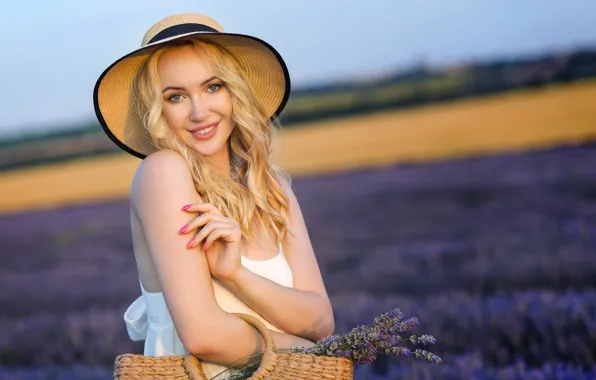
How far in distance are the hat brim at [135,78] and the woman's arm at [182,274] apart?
1.29 feet

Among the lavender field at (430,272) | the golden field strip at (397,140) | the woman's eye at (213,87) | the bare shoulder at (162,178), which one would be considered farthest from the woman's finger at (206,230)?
the golden field strip at (397,140)

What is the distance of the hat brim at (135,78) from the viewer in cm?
314

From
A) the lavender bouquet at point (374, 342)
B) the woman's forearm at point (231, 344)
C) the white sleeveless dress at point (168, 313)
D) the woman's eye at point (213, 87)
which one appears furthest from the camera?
the woman's eye at point (213, 87)

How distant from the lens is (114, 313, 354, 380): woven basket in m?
2.51

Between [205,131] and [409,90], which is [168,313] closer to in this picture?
[205,131]

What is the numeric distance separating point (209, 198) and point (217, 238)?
9.9 inches

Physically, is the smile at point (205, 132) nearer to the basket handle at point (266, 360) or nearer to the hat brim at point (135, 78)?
the hat brim at point (135, 78)

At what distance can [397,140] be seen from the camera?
74.5 feet

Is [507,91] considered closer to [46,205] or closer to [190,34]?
[46,205]

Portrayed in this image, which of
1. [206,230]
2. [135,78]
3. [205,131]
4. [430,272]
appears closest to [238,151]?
[205,131]

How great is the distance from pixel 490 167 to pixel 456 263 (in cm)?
822

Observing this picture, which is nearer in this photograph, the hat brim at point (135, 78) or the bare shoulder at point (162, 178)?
the bare shoulder at point (162, 178)

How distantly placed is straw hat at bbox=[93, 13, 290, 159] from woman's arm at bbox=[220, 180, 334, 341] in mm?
368

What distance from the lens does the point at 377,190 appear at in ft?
51.1
